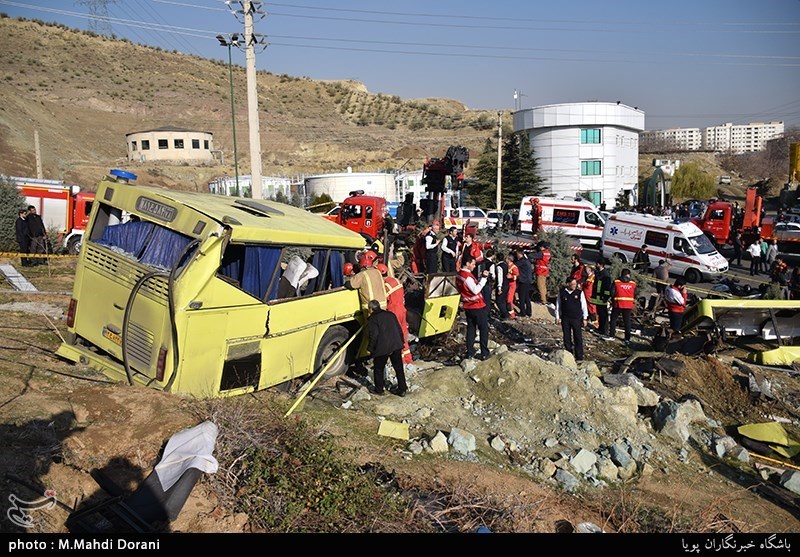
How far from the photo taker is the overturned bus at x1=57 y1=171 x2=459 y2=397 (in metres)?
6.10

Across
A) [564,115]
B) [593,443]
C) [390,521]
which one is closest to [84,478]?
[390,521]

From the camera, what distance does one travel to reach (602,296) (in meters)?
13.7

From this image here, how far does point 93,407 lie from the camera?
5.89 meters

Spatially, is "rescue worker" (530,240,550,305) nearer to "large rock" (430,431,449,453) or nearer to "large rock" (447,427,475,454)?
"large rock" (447,427,475,454)

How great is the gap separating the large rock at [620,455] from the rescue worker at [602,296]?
265 inches

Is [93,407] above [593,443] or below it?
above

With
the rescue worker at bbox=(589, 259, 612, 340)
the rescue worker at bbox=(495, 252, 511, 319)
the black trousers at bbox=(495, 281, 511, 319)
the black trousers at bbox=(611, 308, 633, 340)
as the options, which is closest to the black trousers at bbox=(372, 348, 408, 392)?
the rescue worker at bbox=(495, 252, 511, 319)

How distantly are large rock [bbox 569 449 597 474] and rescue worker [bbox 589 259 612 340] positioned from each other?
7.30m

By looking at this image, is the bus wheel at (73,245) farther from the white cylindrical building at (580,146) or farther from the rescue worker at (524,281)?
the white cylindrical building at (580,146)

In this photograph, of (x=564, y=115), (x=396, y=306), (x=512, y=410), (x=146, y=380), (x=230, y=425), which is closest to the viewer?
(x=230, y=425)

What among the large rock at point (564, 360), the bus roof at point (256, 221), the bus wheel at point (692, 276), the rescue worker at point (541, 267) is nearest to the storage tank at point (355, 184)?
the bus wheel at point (692, 276)

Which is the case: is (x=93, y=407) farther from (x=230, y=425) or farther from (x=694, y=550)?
(x=694, y=550)

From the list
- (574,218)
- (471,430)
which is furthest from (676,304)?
(574,218)

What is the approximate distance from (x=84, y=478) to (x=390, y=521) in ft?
8.07
